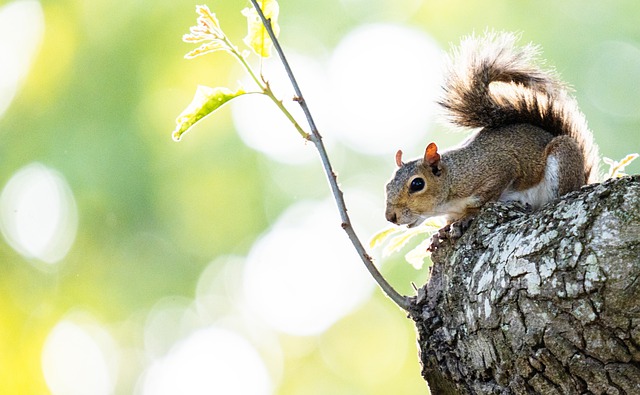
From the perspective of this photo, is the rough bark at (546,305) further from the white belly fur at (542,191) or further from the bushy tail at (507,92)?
the bushy tail at (507,92)

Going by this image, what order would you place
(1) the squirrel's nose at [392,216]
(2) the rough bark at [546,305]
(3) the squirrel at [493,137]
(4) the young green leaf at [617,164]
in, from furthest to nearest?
(1) the squirrel's nose at [392,216]
(3) the squirrel at [493,137]
(4) the young green leaf at [617,164]
(2) the rough bark at [546,305]

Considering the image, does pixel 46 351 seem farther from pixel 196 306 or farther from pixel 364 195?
pixel 364 195

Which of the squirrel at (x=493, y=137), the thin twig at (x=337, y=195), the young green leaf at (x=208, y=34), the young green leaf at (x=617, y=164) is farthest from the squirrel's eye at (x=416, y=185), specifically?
the young green leaf at (x=208, y=34)

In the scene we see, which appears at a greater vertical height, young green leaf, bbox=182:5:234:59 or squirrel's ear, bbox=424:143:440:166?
squirrel's ear, bbox=424:143:440:166

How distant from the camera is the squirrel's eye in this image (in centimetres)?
268

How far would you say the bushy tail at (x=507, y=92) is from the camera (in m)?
2.56

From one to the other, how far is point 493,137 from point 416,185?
0.27 meters

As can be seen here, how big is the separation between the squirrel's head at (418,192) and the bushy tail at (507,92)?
0.51ft

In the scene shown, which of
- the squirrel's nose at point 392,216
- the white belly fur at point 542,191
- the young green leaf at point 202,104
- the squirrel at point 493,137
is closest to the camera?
the young green leaf at point 202,104

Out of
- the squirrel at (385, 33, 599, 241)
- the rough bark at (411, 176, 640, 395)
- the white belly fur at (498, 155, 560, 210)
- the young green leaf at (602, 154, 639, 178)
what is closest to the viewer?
the rough bark at (411, 176, 640, 395)

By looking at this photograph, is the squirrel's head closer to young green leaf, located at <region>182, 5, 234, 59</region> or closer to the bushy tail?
the bushy tail

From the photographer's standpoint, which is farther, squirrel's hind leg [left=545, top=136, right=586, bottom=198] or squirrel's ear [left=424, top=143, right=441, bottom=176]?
squirrel's ear [left=424, top=143, right=441, bottom=176]

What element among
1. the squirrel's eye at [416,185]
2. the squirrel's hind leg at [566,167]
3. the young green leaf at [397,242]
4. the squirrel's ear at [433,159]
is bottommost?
the young green leaf at [397,242]

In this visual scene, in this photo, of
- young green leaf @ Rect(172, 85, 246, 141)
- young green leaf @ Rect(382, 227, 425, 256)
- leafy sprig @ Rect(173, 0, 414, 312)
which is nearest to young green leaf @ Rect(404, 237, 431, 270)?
young green leaf @ Rect(382, 227, 425, 256)
